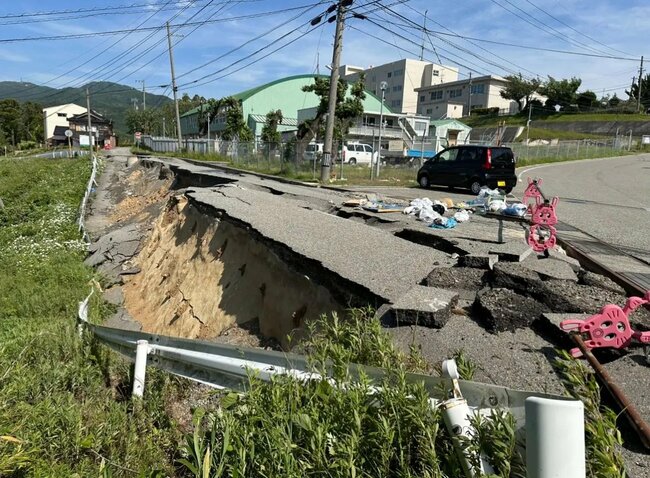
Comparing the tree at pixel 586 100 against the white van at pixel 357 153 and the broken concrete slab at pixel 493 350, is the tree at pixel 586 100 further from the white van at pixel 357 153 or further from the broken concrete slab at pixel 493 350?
the broken concrete slab at pixel 493 350

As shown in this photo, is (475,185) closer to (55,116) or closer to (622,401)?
(622,401)

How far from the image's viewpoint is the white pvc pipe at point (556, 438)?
163cm

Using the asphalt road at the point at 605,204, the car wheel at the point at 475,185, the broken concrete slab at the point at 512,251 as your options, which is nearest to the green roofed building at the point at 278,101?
the asphalt road at the point at 605,204

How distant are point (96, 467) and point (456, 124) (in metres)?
59.6

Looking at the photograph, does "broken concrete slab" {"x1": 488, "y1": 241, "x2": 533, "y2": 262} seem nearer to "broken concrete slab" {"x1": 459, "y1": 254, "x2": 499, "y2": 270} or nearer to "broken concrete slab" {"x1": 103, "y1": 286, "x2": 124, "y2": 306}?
"broken concrete slab" {"x1": 459, "y1": 254, "x2": 499, "y2": 270}

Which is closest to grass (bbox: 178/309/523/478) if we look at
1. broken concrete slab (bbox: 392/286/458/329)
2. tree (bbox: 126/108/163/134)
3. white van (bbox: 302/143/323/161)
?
broken concrete slab (bbox: 392/286/458/329)

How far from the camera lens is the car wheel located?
56.6 feet

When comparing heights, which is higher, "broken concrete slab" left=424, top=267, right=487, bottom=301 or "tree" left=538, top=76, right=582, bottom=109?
"tree" left=538, top=76, right=582, bottom=109

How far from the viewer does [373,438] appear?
2254 millimetres

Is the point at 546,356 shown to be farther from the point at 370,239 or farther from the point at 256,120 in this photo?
the point at 256,120

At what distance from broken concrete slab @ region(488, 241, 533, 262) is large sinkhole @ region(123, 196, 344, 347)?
2563 mm

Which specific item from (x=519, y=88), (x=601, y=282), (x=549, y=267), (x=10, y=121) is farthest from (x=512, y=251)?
(x=10, y=121)

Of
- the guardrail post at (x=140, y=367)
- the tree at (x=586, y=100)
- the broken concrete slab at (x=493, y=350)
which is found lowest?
the guardrail post at (x=140, y=367)

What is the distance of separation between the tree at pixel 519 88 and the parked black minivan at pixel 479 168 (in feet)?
240
